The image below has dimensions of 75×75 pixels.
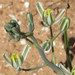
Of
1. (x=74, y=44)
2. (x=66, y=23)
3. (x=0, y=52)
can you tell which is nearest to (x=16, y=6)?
(x=0, y=52)

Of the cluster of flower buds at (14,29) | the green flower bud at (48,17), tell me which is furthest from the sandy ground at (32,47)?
the cluster of flower buds at (14,29)

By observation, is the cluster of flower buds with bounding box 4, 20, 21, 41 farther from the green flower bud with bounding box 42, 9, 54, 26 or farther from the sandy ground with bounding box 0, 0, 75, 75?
the sandy ground with bounding box 0, 0, 75, 75

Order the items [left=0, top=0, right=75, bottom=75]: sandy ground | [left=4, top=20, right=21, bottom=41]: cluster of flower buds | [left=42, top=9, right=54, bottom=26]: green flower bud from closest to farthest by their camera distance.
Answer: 1. [left=4, top=20, right=21, bottom=41]: cluster of flower buds
2. [left=42, top=9, right=54, bottom=26]: green flower bud
3. [left=0, top=0, right=75, bottom=75]: sandy ground

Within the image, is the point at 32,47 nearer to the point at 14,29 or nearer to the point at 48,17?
the point at 48,17

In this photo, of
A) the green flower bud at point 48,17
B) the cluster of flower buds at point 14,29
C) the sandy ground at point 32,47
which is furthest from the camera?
the sandy ground at point 32,47

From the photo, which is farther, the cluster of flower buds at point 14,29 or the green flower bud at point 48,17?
the green flower bud at point 48,17

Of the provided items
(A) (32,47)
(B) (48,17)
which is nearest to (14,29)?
(B) (48,17)

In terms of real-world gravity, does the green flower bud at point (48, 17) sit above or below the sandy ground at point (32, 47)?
above

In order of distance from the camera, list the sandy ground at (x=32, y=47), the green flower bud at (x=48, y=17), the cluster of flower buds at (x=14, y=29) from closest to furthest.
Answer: the cluster of flower buds at (x=14, y=29) < the green flower bud at (x=48, y=17) < the sandy ground at (x=32, y=47)

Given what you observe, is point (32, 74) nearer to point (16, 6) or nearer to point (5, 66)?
point (5, 66)

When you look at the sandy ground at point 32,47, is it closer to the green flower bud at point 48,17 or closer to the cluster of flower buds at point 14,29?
the green flower bud at point 48,17

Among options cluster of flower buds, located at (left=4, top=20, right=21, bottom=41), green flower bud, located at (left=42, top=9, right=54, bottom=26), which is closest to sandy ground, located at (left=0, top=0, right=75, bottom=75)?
green flower bud, located at (left=42, top=9, right=54, bottom=26)
